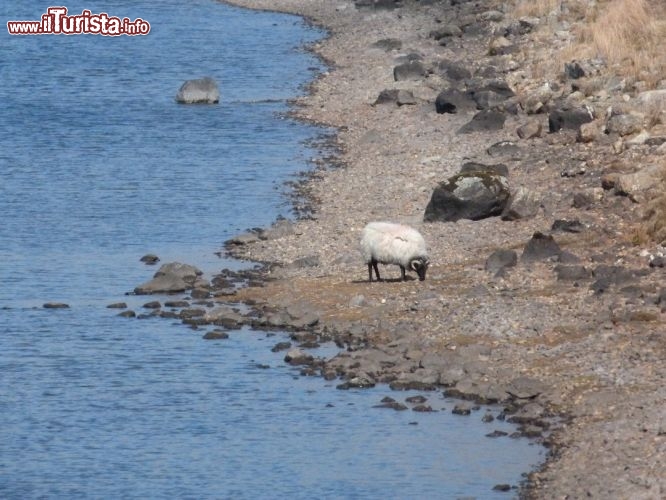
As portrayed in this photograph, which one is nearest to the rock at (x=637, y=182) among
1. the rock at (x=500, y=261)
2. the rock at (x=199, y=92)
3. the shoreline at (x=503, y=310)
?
the shoreline at (x=503, y=310)

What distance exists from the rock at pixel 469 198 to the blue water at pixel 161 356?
405 cm

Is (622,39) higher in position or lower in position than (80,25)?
lower

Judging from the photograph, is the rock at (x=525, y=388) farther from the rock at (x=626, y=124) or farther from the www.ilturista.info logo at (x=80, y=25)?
the www.ilturista.info logo at (x=80, y=25)

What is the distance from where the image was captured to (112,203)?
33375 millimetres

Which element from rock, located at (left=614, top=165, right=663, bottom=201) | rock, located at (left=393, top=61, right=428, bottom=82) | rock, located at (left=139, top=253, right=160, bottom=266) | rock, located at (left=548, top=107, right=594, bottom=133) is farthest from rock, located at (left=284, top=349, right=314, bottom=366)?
rock, located at (left=393, top=61, right=428, bottom=82)

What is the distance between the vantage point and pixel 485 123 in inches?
1453

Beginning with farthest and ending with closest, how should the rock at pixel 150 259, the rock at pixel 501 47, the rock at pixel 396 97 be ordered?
the rock at pixel 501 47, the rock at pixel 396 97, the rock at pixel 150 259

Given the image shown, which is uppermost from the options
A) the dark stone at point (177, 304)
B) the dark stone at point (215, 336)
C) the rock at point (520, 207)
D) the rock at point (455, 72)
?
the rock at point (455, 72)

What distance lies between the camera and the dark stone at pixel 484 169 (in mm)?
28802

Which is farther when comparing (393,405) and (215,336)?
(215,336)

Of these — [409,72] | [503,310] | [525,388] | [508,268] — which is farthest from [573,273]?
[409,72]

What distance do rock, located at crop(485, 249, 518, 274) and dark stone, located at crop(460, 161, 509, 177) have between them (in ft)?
13.9

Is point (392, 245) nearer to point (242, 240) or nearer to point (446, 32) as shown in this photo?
point (242, 240)

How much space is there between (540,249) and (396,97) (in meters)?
19.2
